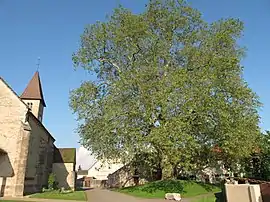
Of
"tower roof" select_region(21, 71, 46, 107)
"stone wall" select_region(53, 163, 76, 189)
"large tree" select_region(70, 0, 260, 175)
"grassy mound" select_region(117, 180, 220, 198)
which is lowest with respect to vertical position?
"grassy mound" select_region(117, 180, 220, 198)

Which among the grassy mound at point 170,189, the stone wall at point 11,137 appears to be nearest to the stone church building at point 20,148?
the stone wall at point 11,137

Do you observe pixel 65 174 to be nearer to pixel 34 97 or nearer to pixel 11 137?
pixel 34 97

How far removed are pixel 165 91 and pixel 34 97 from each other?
97.6ft

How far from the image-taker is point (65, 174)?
140ft

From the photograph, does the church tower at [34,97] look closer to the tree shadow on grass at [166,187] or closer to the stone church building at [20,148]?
the stone church building at [20,148]

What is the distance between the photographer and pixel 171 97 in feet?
64.5

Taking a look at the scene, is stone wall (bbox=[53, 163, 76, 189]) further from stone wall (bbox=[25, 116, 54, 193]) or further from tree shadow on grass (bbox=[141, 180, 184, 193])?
tree shadow on grass (bbox=[141, 180, 184, 193])

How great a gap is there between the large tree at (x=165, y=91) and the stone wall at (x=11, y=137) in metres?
5.61

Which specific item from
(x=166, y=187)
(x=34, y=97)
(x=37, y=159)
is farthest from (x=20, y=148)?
(x=34, y=97)

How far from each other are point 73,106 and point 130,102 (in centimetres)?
573

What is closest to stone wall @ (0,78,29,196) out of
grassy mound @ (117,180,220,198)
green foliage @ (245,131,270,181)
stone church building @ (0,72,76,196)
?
stone church building @ (0,72,76,196)

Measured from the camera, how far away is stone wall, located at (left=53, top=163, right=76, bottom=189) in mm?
41594

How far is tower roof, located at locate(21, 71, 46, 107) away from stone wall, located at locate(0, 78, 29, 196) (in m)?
17.1

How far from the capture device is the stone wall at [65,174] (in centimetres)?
4159
